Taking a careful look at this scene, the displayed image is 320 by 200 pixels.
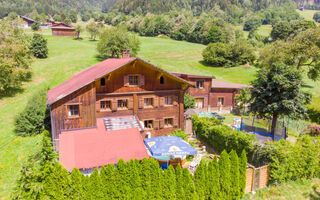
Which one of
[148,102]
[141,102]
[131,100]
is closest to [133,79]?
[131,100]

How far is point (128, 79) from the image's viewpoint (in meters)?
21.5

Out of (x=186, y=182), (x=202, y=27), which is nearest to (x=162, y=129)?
(x=186, y=182)

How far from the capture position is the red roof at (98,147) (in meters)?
15.6

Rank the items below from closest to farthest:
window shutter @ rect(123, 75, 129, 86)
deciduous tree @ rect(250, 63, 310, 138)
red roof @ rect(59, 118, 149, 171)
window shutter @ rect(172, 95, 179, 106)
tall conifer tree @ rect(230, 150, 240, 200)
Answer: tall conifer tree @ rect(230, 150, 240, 200) → red roof @ rect(59, 118, 149, 171) → deciduous tree @ rect(250, 63, 310, 138) → window shutter @ rect(123, 75, 129, 86) → window shutter @ rect(172, 95, 179, 106)

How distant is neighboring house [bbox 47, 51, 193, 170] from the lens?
1681 centimetres

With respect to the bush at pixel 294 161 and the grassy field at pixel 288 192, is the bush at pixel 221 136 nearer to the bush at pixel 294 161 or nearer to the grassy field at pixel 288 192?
the bush at pixel 294 161

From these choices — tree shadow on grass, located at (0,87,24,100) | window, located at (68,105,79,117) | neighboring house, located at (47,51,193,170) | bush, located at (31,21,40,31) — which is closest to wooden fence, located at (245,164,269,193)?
neighboring house, located at (47,51,193,170)

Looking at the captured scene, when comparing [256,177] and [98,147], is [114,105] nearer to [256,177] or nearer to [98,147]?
[98,147]

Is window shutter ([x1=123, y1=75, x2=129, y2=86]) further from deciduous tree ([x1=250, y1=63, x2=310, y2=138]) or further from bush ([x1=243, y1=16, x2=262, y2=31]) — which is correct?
bush ([x1=243, y1=16, x2=262, y2=31])

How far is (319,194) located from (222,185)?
662cm

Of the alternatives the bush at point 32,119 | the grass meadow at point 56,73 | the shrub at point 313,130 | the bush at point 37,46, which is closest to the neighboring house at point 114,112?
the grass meadow at point 56,73

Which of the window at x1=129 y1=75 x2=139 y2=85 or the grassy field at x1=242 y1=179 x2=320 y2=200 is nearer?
the grassy field at x1=242 y1=179 x2=320 y2=200

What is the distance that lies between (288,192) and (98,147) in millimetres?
13564

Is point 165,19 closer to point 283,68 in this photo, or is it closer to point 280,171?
point 283,68
